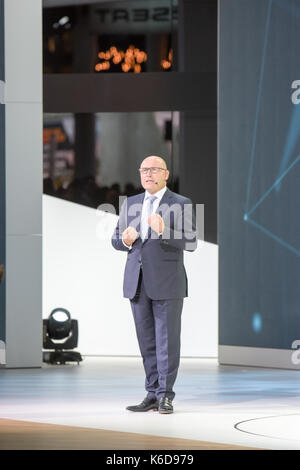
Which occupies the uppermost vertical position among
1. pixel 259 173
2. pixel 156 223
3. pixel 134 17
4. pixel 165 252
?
pixel 134 17

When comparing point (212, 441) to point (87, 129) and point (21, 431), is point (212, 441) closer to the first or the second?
point (21, 431)

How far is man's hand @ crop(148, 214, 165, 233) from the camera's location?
5453 millimetres

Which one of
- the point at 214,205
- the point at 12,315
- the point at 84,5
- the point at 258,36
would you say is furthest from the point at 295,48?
the point at 12,315

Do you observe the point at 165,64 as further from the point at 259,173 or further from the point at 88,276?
the point at 88,276

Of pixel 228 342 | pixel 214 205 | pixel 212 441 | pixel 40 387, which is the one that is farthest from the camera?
pixel 214 205

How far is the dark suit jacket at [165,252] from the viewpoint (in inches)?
220

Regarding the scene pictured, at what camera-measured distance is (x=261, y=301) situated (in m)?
9.05

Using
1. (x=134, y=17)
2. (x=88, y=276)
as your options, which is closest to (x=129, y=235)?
(x=88, y=276)

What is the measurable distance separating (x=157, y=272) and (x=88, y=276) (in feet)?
15.5

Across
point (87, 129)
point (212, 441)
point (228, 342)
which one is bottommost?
point (212, 441)

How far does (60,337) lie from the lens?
916 centimetres

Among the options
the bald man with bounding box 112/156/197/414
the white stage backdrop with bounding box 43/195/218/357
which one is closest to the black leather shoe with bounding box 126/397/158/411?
the bald man with bounding box 112/156/197/414

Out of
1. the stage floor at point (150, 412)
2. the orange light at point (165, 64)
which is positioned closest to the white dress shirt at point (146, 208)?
the stage floor at point (150, 412)

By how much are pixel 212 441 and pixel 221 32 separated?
18.4ft
